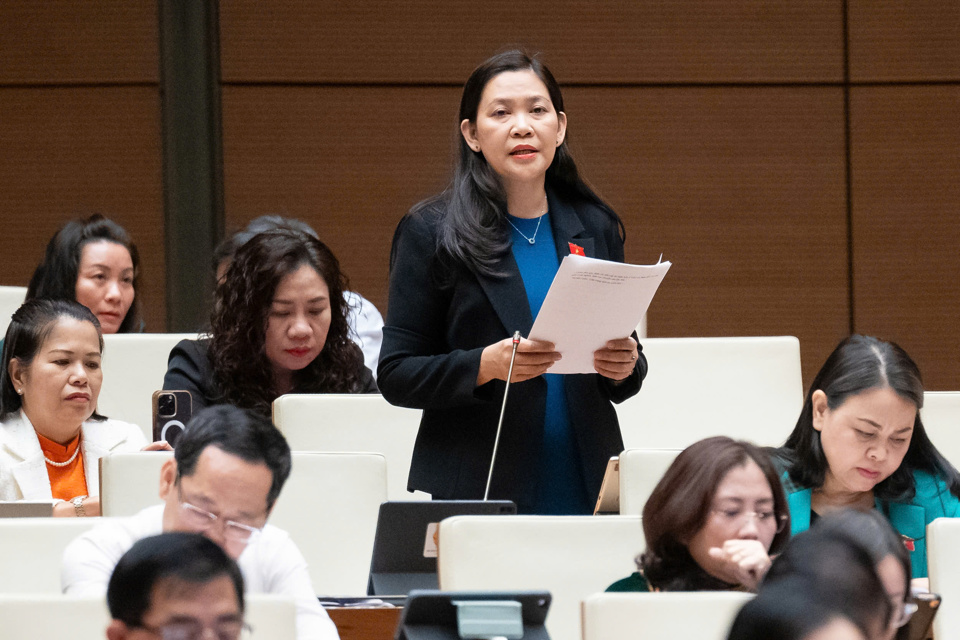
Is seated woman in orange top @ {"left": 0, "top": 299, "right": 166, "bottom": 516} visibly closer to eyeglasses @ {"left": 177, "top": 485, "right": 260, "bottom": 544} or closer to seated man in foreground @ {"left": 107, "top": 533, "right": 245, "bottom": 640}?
eyeglasses @ {"left": 177, "top": 485, "right": 260, "bottom": 544}

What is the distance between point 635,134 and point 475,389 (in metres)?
2.45

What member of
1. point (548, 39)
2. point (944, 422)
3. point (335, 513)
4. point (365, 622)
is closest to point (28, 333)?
point (335, 513)

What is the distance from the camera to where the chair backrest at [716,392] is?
10.7 feet

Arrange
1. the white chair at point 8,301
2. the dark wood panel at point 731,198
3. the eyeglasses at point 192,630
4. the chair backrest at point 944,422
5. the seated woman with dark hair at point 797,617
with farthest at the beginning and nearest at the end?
the dark wood panel at point 731,198 < the white chair at point 8,301 < the chair backrest at point 944,422 < the eyeglasses at point 192,630 < the seated woman with dark hair at point 797,617

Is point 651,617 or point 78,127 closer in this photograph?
point 651,617

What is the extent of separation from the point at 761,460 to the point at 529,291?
537 millimetres

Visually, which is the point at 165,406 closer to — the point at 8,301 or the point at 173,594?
the point at 8,301

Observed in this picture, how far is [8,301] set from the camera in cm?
375

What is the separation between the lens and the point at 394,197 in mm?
4391

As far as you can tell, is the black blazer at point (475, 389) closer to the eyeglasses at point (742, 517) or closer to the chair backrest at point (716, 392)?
the eyeglasses at point (742, 517)

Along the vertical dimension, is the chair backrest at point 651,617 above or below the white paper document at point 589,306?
below

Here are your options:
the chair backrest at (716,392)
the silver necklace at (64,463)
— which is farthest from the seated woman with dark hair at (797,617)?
the chair backrest at (716,392)

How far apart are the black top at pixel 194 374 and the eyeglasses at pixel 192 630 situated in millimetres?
1543

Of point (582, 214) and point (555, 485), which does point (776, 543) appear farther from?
point (582, 214)
